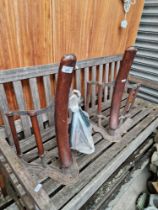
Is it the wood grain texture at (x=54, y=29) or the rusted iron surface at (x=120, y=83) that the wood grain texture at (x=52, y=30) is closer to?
the wood grain texture at (x=54, y=29)

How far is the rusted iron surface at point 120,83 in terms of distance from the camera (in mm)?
847

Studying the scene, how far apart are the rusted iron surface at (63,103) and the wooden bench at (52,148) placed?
0.13 m

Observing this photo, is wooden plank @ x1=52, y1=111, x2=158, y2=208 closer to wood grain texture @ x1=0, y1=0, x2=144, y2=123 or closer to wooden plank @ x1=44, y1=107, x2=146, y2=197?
wooden plank @ x1=44, y1=107, x2=146, y2=197

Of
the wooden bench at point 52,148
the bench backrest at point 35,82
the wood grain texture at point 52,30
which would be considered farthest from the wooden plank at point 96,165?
the wood grain texture at point 52,30

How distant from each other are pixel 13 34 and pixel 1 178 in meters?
1.08

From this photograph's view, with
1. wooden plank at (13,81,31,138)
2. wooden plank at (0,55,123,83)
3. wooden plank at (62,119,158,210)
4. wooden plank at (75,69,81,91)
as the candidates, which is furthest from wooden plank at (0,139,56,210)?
wooden plank at (75,69,81,91)

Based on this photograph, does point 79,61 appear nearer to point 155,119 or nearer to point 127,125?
point 127,125

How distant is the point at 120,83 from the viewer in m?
0.96

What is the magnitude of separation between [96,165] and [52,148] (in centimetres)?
32

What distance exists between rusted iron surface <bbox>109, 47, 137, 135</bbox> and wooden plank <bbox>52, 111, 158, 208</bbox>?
4.9 inches

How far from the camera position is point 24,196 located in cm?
72

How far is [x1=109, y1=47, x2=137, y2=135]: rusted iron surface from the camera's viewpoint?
0.85m

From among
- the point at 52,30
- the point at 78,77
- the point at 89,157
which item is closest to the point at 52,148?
the point at 89,157

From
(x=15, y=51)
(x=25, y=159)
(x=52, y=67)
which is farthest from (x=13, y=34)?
(x=25, y=159)
